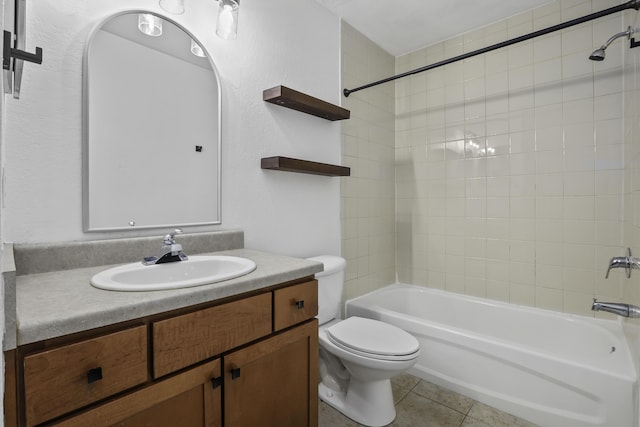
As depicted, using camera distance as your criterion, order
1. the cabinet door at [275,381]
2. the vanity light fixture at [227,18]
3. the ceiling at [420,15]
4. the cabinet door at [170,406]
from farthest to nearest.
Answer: the ceiling at [420,15], the vanity light fixture at [227,18], the cabinet door at [275,381], the cabinet door at [170,406]

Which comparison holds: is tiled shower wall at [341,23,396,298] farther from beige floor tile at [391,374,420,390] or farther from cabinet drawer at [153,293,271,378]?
cabinet drawer at [153,293,271,378]

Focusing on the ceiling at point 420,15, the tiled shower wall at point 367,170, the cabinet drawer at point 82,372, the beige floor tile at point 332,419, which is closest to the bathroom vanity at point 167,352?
the cabinet drawer at point 82,372

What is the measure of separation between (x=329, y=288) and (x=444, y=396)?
93 centimetres

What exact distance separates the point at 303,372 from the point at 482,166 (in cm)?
202

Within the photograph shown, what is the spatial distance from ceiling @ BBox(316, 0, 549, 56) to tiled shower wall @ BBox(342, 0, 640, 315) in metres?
0.08

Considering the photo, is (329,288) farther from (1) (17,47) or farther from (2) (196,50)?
(1) (17,47)

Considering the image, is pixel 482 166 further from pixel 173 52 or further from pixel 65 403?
pixel 65 403

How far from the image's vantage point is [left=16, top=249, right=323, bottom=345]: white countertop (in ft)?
2.26

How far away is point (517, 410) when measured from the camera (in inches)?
67.7

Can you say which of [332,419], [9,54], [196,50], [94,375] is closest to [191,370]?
[94,375]

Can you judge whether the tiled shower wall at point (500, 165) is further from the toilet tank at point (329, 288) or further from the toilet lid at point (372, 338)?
the toilet lid at point (372, 338)

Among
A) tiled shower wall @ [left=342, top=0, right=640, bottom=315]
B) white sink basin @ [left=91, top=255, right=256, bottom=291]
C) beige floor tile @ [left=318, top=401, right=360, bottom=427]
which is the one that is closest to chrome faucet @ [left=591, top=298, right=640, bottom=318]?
tiled shower wall @ [left=342, top=0, right=640, bottom=315]

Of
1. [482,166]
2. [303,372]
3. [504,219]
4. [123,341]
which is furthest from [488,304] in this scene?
[123,341]

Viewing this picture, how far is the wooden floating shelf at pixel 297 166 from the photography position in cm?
172
